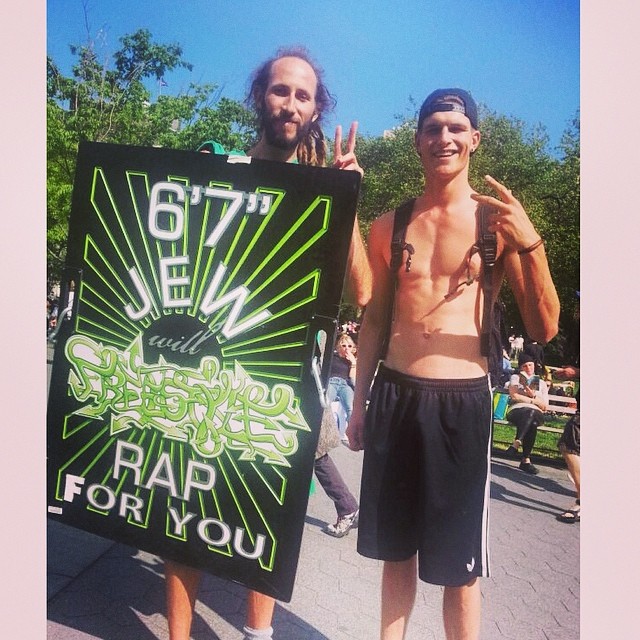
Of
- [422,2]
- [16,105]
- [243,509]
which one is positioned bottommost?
[243,509]

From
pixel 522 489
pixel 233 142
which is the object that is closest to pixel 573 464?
pixel 522 489

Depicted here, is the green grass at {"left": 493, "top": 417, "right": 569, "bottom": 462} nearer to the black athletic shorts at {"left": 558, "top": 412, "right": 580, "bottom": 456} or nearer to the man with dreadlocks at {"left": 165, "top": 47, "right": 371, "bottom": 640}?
the black athletic shorts at {"left": 558, "top": 412, "right": 580, "bottom": 456}

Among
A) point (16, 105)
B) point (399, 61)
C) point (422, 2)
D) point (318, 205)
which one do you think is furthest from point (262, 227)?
point (16, 105)

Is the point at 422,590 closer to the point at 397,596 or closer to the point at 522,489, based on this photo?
the point at 397,596

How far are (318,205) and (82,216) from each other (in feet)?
2.69

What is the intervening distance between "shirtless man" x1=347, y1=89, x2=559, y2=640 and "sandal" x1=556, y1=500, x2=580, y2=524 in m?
0.24

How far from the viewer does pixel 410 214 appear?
1736mm

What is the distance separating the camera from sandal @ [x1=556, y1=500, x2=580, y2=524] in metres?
1.75

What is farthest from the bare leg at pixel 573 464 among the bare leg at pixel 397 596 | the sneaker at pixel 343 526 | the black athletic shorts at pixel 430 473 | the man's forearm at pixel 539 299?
the sneaker at pixel 343 526

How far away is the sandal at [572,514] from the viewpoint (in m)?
1.75

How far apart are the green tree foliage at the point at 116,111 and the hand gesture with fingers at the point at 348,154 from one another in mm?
399

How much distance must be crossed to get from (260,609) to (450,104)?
1646 millimetres

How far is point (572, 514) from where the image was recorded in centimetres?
176

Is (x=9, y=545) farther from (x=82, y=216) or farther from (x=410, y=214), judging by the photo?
(x=410, y=214)
